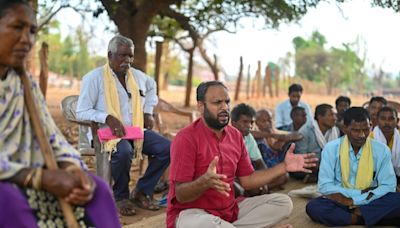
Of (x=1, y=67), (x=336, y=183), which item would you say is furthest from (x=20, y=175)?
(x=336, y=183)

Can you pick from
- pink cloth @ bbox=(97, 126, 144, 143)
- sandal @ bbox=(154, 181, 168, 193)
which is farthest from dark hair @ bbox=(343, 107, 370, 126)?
sandal @ bbox=(154, 181, 168, 193)

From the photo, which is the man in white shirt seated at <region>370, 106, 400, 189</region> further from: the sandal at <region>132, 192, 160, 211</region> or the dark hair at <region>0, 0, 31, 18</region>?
the dark hair at <region>0, 0, 31, 18</region>

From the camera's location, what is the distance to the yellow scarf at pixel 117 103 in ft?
16.8

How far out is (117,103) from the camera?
17.5 feet

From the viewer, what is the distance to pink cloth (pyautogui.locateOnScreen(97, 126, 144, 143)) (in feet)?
16.5

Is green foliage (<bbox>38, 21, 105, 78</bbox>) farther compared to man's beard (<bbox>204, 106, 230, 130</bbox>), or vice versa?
green foliage (<bbox>38, 21, 105, 78</bbox>)

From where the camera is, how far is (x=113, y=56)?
17.3 ft

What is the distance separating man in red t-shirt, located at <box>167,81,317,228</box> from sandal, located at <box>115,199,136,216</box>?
1.54 meters

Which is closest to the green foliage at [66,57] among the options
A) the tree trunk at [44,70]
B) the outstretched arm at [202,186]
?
the tree trunk at [44,70]

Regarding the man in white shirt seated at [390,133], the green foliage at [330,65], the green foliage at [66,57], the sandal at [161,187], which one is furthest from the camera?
the green foliage at [330,65]

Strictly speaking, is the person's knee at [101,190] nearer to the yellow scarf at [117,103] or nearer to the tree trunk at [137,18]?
the yellow scarf at [117,103]

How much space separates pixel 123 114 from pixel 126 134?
0.29 meters

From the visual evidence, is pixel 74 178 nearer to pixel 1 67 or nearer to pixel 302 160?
pixel 1 67

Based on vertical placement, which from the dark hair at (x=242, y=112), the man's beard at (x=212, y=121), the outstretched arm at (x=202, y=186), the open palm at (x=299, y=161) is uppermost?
the man's beard at (x=212, y=121)
